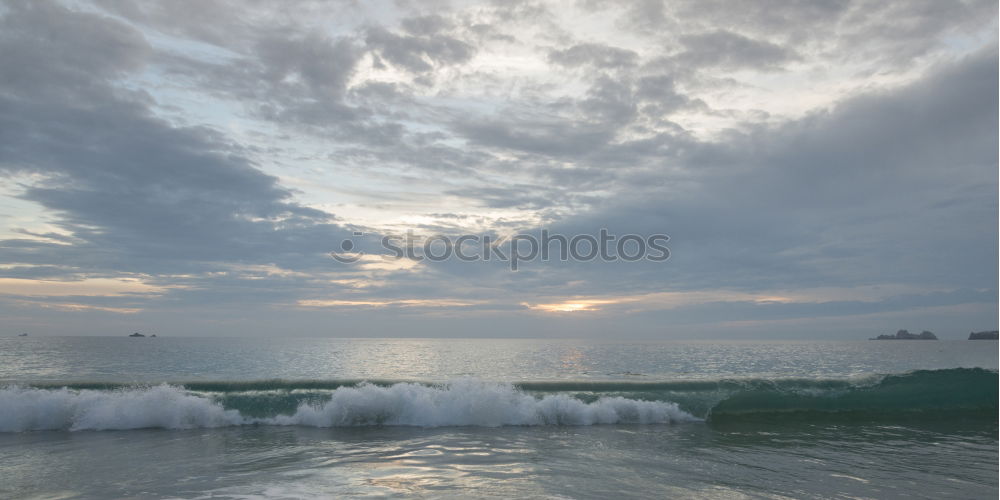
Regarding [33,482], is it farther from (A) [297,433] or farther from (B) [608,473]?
(B) [608,473]

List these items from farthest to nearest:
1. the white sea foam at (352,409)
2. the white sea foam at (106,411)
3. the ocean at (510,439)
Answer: the white sea foam at (352,409)
the white sea foam at (106,411)
the ocean at (510,439)

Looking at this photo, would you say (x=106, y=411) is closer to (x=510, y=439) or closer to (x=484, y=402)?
(x=484, y=402)

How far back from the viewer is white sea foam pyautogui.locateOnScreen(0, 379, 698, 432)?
49.5 ft

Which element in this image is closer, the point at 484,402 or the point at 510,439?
the point at 510,439

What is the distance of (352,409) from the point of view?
634 inches

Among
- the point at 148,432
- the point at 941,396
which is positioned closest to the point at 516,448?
the point at 148,432

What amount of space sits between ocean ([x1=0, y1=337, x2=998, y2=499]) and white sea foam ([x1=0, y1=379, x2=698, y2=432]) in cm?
4

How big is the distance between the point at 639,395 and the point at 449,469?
33.7 feet

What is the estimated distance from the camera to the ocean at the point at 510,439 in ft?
30.5

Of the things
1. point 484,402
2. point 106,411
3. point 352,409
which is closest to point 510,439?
point 484,402

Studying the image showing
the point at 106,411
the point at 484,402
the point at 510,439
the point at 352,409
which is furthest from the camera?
the point at 484,402

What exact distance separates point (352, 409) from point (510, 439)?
5.28 metres

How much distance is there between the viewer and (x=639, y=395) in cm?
1873

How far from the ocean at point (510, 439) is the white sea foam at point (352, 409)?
0.15 feet
